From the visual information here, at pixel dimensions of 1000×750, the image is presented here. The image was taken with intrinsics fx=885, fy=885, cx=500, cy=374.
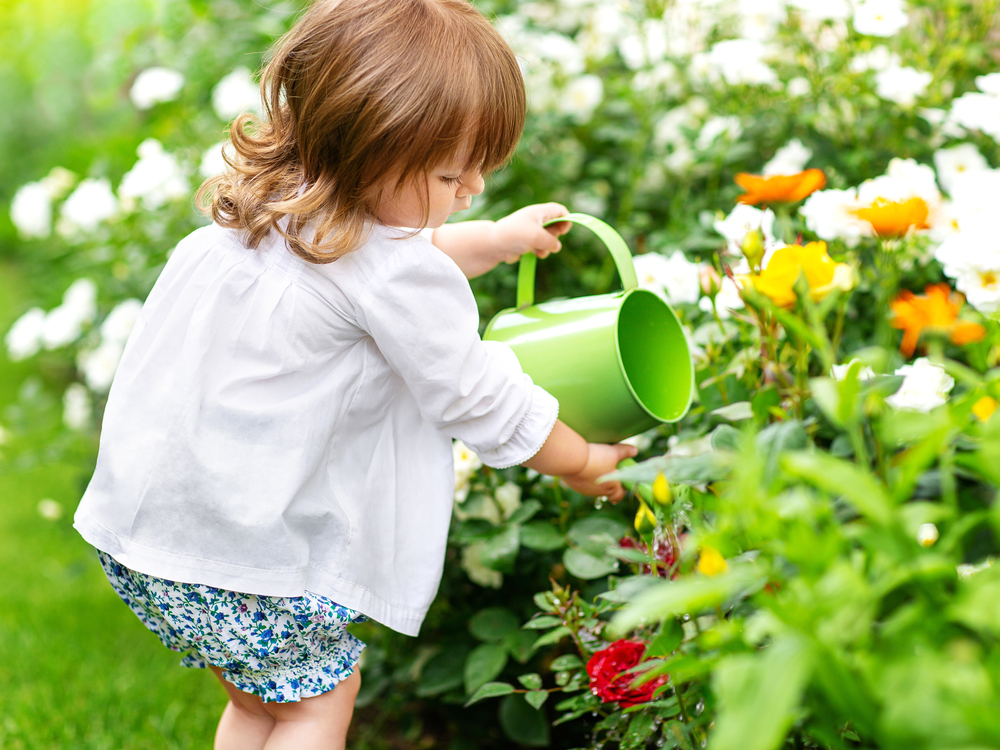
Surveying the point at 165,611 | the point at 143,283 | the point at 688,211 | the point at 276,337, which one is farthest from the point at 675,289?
the point at 143,283

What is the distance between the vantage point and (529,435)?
1070 millimetres

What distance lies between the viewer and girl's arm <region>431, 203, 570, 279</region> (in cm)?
131

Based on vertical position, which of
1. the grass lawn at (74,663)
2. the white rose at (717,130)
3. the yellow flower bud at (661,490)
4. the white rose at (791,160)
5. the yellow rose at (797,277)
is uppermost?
the yellow rose at (797,277)

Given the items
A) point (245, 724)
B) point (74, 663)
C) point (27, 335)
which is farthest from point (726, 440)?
point (27, 335)

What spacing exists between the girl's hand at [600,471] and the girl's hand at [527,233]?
317mm

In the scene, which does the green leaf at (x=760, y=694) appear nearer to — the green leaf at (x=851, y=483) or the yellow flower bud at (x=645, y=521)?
the green leaf at (x=851, y=483)

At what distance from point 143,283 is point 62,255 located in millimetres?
797

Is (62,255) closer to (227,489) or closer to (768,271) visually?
(227,489)

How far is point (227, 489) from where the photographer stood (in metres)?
1.06

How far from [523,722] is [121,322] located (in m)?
1.31

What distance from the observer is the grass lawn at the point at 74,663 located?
1.55 meters

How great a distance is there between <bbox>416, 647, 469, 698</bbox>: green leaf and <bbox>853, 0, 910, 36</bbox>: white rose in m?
1.26

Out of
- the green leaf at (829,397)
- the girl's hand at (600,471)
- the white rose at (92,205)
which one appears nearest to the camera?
the green leaf at (829,397)

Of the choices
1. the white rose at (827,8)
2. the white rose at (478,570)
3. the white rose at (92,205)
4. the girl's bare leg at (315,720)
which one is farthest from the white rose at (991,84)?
the white rose at (92,205)
